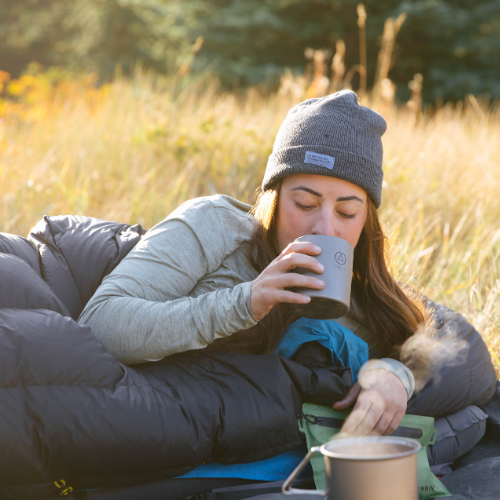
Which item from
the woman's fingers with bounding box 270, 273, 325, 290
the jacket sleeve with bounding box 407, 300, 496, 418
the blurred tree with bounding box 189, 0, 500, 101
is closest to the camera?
the woman's fingers with bounding box 270, 273, 325, 290

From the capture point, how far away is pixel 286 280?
1.34 m

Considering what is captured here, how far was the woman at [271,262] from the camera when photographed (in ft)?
5.00

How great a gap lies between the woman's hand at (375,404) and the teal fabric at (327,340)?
0.10 meters

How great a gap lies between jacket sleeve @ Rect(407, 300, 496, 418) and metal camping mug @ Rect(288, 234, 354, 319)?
2.44ft

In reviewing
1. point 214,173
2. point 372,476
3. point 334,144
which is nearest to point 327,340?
point 334,144

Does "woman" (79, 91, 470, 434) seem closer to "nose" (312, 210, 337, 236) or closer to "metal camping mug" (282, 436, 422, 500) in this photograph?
"nose" (312, 210, 337, 236)

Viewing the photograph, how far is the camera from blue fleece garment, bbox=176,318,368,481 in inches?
63.0

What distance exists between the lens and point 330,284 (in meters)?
1.34

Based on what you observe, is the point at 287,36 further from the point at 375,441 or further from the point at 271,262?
the point at 375,441

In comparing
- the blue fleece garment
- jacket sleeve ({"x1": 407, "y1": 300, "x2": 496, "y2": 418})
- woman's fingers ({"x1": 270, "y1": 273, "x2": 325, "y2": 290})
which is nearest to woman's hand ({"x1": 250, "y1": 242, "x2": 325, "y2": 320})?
woman's fingers ({"x1": 270, "y1": 273, "x2": 325, "y2": 290})

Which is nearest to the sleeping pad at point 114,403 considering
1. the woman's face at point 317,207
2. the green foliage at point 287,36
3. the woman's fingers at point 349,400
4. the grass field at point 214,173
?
the woman's fingers at point 349,400

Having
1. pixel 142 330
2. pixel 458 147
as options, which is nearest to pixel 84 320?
pixel 142 330

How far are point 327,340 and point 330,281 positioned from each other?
1.61ft

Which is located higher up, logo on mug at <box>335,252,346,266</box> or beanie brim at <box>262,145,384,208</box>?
beanie brim at <box>262,145,384,208</box>
